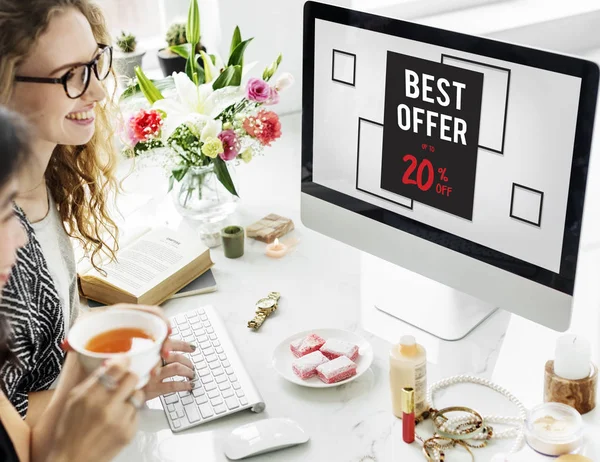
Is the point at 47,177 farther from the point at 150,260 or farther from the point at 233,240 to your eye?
the point at 233,240

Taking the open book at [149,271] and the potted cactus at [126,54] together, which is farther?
the potted cactus at [126,54]

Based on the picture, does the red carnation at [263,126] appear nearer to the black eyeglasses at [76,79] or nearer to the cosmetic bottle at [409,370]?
the black eyeglasses at [76,79]

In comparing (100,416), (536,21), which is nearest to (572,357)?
(100,416)

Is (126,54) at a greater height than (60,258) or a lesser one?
greater

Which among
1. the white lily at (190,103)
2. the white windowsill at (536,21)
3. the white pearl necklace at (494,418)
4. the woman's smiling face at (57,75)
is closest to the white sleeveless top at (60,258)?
the woman's smiling face at (57,75)

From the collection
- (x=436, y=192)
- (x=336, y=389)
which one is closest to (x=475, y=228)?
(x=436, y=192)

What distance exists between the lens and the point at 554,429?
114cm

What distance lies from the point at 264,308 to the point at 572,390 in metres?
0.56

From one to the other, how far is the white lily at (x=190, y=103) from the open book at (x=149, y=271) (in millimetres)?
213

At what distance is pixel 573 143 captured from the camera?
1.13 meters

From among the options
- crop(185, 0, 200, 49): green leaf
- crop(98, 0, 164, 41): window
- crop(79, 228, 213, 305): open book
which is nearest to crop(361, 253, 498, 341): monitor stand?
crop(79, 228, 213, 305): open book

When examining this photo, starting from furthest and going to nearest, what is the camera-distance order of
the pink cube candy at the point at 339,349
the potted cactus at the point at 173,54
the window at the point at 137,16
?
1. the window at the point at 137,16
2. the potted cactus at the point at 173,54
3. the pink cube candy at the point at 339,349

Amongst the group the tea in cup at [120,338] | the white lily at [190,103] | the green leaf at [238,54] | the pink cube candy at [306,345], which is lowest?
the pink cube candy at [306,345]

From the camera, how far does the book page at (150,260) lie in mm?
1544
